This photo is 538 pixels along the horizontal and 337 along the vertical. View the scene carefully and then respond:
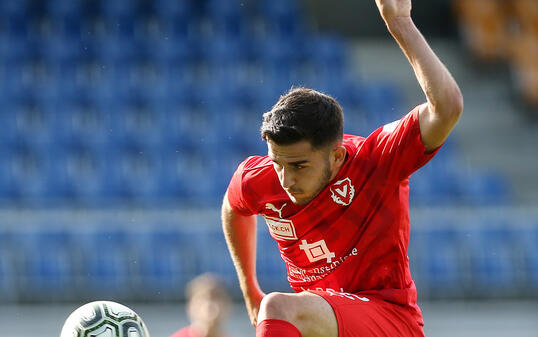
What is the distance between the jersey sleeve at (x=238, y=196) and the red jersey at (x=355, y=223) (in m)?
0.09

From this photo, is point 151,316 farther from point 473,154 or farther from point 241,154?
point 473,154

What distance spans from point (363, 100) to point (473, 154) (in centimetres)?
218

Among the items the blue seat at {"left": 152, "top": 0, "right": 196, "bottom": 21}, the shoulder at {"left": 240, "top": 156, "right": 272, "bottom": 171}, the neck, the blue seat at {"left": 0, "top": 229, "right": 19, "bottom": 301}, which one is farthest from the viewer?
the blue seat at {"left": 152, "top": 0, "right": 196, "bottom": 21}

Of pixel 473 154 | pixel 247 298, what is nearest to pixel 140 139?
pixel 473 154

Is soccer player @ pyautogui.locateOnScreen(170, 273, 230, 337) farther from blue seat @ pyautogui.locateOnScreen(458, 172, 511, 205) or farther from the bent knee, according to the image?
blue seat @ pyautogui.locateOnScreen(458, 172, 511, 205)

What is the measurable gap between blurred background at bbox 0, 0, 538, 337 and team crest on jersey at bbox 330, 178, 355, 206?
6.71 metres

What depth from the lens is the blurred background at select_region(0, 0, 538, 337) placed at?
11.0 metres

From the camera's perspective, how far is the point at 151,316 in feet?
35.2

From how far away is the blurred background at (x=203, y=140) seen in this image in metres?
11.0

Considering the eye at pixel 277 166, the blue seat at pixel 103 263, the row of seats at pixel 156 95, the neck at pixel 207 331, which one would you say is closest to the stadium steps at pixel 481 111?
the row of seats at pixel 156 95

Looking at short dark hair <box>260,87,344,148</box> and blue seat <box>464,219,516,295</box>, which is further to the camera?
blue seat <box>464,219,516,295</box>

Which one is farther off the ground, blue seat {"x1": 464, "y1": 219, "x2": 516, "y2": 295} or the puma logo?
the puma logo

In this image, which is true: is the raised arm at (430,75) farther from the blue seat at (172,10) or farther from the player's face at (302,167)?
the blue seat at (172,10)

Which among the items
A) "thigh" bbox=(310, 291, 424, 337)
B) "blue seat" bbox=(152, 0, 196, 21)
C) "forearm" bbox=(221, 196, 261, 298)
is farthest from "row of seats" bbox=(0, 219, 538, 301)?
"thigh" bbox=(310, 291, 424, 337)
